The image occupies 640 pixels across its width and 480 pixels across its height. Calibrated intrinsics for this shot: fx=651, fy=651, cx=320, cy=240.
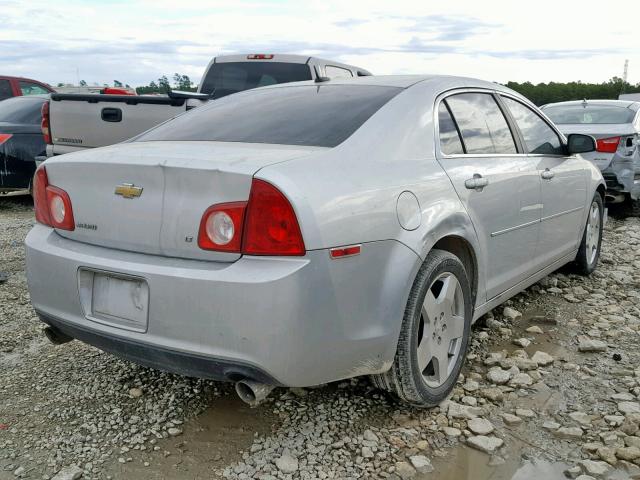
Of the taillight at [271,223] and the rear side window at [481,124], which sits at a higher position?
the rear side window at [481,124]

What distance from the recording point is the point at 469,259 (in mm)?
3260

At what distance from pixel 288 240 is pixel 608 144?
648 cm

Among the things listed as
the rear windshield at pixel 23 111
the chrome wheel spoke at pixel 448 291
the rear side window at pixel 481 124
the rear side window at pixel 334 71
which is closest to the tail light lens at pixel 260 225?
the chrome wheel spoke at pixel 448 291

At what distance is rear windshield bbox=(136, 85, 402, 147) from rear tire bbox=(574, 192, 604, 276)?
2.61 m

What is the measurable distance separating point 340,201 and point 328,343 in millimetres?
521

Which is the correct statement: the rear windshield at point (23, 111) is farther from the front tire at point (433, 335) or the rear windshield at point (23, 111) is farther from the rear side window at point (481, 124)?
the front tire at point (433, 335)

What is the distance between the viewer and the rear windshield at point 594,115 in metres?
8.27

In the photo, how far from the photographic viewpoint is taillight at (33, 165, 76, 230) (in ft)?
9.09

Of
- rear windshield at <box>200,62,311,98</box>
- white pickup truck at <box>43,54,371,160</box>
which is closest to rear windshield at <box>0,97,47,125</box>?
white pickup truck at <box>43,54,371,160</box>

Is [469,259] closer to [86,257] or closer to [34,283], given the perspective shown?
[86,257]

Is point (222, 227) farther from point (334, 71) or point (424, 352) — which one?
point (334, 71)

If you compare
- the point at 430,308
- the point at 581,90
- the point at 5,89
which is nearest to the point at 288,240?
the point at 430,308

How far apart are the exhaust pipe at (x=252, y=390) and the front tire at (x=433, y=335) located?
614 mm

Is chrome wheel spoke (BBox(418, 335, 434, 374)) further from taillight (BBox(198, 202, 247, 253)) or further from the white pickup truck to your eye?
the white pickup truck
